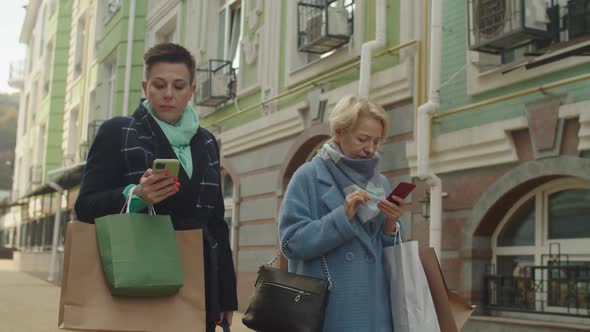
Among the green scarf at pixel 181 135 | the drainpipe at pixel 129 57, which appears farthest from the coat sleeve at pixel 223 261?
the drainpipe at pixel 129 57

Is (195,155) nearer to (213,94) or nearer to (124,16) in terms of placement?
(213,94)

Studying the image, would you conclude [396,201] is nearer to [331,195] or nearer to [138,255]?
[331,195]

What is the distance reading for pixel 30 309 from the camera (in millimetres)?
12898

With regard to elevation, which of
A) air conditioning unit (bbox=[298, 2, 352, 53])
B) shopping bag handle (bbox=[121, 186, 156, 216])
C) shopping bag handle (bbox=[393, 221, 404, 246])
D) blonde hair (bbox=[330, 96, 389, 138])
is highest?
air conditioning unit (bbox=[298, 2, 352, 53])

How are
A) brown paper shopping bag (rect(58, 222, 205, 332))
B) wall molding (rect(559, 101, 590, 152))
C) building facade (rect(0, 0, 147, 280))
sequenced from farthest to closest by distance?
building facade (rect(0, 0, 147, 280))
wall molding (rect(559, 101, 590, 152))
brown paper shopping bag (rect(58, 222, 205, 332))

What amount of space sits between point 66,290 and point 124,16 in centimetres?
1824

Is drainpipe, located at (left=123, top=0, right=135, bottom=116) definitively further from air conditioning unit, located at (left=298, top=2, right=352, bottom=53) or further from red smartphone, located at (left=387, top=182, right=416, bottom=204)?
red smartphone, located at (left=387, top=182, right=416, bottom=204)

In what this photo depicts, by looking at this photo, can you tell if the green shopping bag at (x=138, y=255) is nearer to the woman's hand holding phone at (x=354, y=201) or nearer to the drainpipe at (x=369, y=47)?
the woman's hand holding phone at (x=354, y=201)

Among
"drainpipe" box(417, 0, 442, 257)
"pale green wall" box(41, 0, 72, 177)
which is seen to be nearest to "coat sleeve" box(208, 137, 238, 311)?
"drainpipe" box(417, 0, 442, 257)

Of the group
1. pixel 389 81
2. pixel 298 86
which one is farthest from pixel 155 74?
pixel 298 86

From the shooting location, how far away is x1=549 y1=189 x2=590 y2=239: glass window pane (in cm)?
722

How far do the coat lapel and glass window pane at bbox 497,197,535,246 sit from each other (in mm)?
4863

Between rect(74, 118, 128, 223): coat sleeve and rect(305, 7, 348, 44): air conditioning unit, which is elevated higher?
rect(305, 7, 348, 44): air conditioning unit

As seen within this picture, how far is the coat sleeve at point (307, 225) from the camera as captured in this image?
3.20 m
